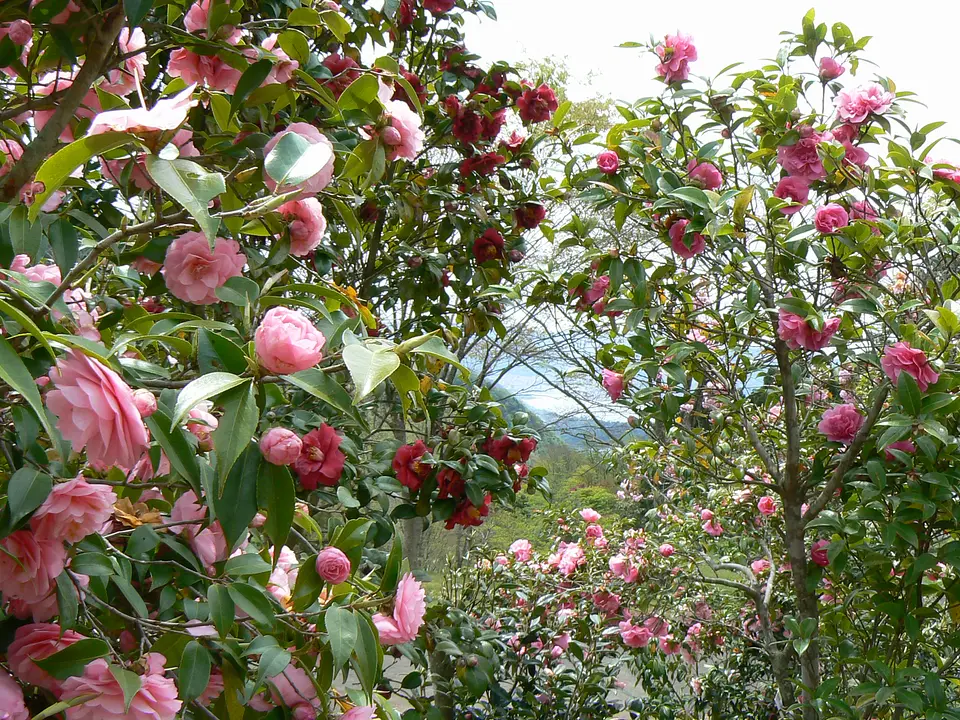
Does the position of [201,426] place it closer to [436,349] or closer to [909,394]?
[436,349]

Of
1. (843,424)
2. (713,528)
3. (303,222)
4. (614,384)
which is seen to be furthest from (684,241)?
(713,528)

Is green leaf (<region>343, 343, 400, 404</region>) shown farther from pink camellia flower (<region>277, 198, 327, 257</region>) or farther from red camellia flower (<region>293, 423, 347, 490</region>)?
red camellia flower (<region>293, 423, 347, 490</region>)

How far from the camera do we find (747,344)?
192 centimetres

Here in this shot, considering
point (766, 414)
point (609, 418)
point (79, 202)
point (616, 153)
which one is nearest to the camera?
point (79, 202)

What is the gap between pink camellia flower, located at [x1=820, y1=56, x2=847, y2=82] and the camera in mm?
1607

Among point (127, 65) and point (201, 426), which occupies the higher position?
point (127, 65)

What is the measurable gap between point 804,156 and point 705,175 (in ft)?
0.67

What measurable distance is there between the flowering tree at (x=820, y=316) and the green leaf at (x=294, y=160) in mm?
949

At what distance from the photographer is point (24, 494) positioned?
554 millimetres

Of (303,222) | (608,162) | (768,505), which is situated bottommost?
(768,505)

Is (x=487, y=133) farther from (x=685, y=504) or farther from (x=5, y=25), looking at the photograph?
(x=685, y=504)

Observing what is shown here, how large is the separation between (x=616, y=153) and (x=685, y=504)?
2.22m

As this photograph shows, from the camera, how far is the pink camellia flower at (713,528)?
2.90 m

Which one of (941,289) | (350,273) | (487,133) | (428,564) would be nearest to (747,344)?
(941,289)
